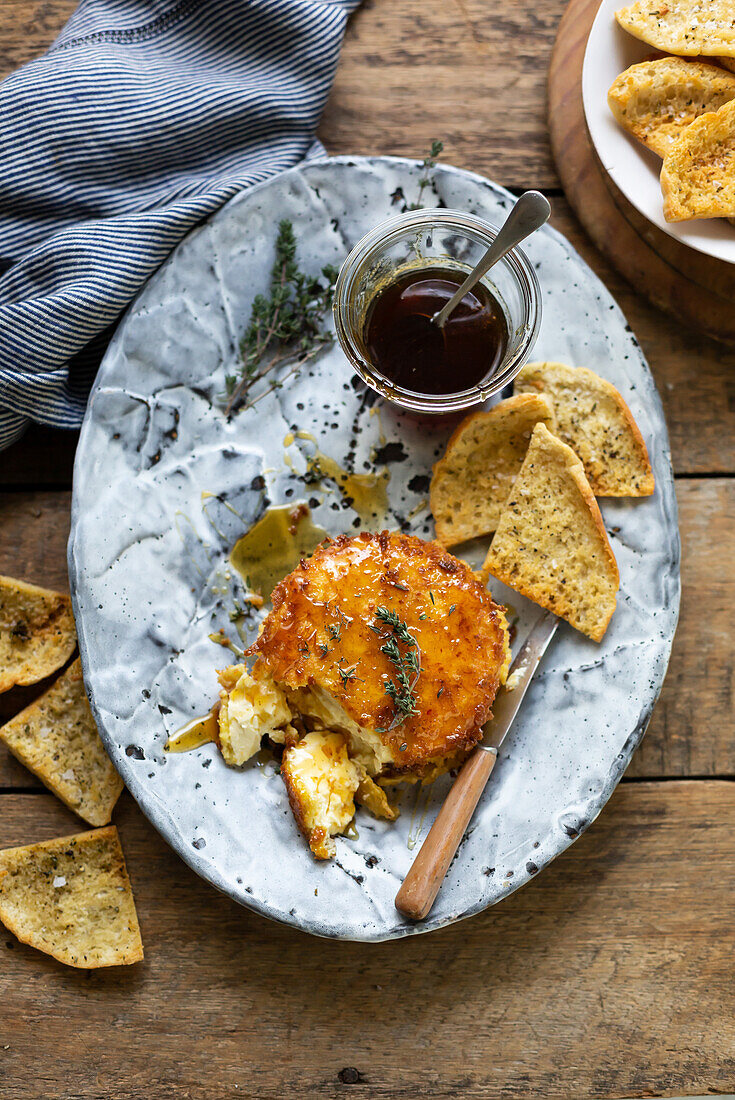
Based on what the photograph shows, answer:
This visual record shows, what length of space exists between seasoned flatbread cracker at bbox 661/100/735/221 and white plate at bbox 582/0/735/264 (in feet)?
0.20

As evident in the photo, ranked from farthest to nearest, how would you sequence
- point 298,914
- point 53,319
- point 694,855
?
point 694,855, point 53,319, point 298,914

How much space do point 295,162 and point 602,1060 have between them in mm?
3108

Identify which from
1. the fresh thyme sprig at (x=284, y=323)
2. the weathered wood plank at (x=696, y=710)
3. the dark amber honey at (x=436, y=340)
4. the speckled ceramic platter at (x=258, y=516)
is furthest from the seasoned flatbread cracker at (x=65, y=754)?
the weathered wood plank at (x=696, y=710)

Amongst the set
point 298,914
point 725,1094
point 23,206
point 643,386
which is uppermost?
point 23,206

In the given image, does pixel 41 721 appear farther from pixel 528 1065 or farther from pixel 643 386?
pixel 643 386

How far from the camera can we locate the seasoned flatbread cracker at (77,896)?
2.63 metres

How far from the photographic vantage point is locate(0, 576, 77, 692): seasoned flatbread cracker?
268 centimetres

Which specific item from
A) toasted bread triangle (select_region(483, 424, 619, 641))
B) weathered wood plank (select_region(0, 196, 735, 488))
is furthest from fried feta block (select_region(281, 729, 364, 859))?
weathered wood plank (select_region(0, 196, 735, 488))

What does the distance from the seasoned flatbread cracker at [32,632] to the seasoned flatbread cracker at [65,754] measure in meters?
0.08

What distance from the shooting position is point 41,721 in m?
2.68

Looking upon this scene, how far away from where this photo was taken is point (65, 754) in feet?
8.74

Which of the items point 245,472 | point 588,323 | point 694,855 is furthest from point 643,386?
point 694,855

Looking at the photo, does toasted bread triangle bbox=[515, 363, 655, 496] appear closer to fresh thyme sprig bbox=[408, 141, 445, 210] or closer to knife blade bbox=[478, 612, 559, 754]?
knife blade bbox=[478, 612, 559, 754]

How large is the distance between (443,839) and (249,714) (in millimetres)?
666
